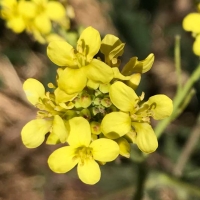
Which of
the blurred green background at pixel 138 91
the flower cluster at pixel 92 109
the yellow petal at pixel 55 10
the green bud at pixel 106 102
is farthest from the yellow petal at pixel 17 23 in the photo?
the green bud at pixel 106 102

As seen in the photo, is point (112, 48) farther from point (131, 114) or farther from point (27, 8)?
point (27, 8)

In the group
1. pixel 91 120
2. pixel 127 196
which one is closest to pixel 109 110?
pixel 91 120

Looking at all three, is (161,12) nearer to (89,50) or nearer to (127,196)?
(127,196)

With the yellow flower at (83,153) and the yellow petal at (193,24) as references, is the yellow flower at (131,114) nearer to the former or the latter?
the yellow flower at (83,153)

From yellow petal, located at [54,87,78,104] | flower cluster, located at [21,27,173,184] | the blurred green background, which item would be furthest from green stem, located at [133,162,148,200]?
yellow petal, located at [54,87,78,104]

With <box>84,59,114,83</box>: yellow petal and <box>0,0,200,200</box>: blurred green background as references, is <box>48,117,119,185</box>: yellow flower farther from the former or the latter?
<box>0,0,200,200</box>: blurred green background
